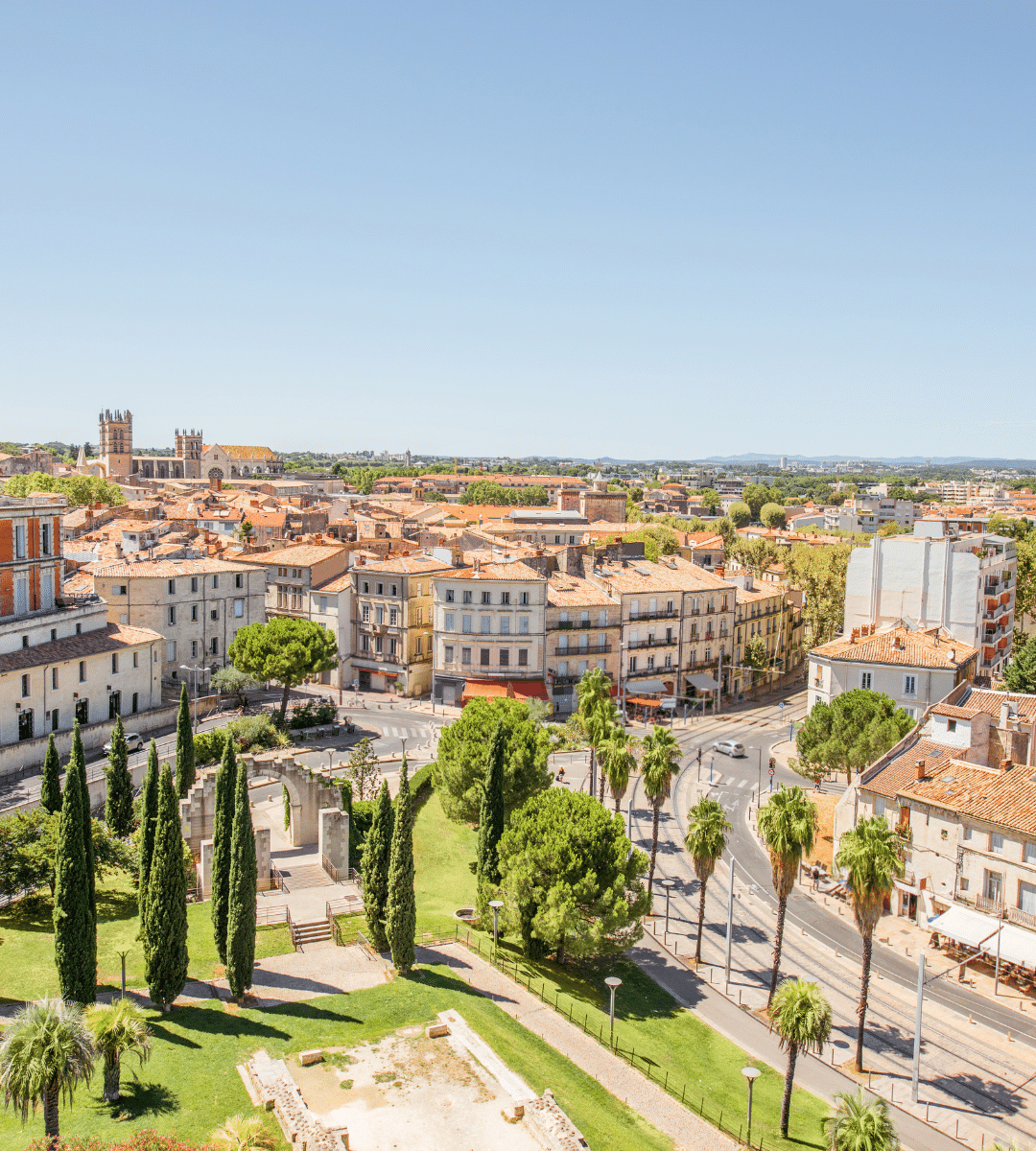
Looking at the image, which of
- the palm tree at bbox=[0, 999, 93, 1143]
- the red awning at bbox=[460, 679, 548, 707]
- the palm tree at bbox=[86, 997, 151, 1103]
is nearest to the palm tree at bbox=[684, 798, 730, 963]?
the palm tree at bbox=[86, 997, 151, 1103]

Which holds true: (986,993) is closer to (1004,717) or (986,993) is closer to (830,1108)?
(830,1108)

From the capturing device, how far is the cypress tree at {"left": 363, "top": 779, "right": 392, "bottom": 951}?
132ft

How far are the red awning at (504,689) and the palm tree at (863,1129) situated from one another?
55.9 meters

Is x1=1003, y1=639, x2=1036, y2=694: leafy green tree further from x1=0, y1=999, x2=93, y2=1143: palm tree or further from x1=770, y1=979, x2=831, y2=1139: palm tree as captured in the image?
x1=0, y1=999, x2=93, y2=1143: palm tree

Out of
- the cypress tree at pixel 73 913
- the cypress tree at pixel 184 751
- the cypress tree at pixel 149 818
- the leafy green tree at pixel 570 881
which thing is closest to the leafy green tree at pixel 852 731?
the leafy green tree at pixel 570 881

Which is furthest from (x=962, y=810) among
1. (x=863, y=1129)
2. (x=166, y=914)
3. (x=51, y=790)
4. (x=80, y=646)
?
(x=80, y=646)

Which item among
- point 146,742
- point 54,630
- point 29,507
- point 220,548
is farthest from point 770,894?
point 220,548

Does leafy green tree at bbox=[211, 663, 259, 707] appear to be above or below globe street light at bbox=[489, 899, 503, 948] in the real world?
above

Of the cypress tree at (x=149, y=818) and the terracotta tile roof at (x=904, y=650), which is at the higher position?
the terracotta tile roof at (x=904, y=650)

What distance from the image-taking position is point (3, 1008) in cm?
3400

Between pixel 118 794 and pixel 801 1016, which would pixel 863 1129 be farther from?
pixel 118 794

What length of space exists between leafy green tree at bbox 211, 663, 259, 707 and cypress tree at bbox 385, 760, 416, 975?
43292 mm

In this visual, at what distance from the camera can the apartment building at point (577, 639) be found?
89688 mm

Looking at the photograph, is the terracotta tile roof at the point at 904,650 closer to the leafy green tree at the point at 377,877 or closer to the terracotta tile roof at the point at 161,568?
the leafy green tree at the point at 377,877
